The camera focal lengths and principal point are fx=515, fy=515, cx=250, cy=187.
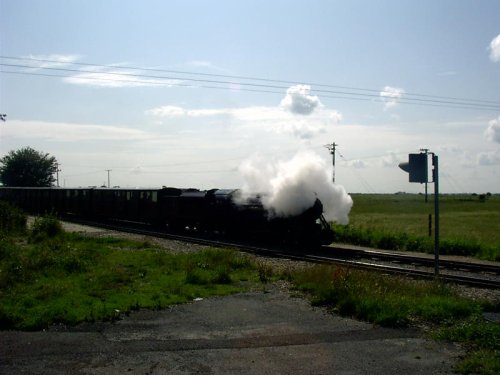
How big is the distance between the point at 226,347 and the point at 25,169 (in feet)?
272

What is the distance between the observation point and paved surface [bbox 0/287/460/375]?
632cm

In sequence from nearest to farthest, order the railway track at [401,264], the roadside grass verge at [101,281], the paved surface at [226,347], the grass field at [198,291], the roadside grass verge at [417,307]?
the paved surface at [226,347]
the roadside grass verge at [417,307]
the grass field at [198,291]
the roadside grass verge at [101,281]
the railway track at [401,264]

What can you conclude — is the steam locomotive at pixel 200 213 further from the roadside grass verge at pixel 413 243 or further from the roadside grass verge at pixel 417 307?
the roadside grass verge at pixel 417 307

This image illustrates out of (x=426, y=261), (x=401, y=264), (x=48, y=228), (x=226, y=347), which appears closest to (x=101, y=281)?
(x=226, y=347)

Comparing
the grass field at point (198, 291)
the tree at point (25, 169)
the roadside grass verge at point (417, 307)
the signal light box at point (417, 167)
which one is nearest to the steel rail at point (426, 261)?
the grass field at point (198, 291)

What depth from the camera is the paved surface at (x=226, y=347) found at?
6.32m

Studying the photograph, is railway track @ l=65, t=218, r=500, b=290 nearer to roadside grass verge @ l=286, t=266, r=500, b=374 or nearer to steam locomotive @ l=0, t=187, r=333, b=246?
steam locomotive @ l=0, t=187, r=333, b=246

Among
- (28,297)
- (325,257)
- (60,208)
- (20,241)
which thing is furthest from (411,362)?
(60,208)

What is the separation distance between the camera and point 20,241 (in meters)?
21.3

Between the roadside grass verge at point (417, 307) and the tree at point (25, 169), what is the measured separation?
7924 cm

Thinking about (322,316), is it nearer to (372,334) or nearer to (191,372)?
(372,334)

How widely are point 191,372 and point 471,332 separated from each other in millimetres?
4137

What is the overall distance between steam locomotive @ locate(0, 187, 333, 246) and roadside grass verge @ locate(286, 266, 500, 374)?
972 cm

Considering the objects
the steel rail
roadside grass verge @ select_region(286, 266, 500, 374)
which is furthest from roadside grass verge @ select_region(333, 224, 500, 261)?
roadside grass verge @ select_region(286, 266, 500, 374)
